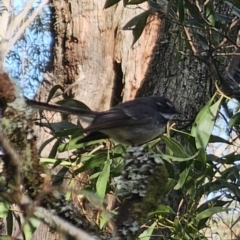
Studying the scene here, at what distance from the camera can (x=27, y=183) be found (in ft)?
5.16

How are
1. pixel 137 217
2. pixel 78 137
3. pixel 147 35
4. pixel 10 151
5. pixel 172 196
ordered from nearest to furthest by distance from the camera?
pixel 10 151 < pixel 137 217 < pixel 78 137 < pixel 172 196 < pixel 147 35

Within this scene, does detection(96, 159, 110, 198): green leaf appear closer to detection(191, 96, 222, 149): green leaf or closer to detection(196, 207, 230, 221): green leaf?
detection(191, 96, 222, 149): green leaf

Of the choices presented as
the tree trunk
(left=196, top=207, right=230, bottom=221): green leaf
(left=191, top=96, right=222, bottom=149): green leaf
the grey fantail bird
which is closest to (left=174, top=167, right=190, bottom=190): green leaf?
(left=191, top=96, right=222, bottom=149): green leaf

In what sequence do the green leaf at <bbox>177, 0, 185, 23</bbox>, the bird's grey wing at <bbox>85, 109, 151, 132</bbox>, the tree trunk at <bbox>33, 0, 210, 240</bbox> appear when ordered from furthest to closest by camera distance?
the tree trunk at <bbox>33, 0, 210, 240</bbox>, the bird's grey wing at <bbox>85, 109, 151, 132</bbox>, the green leaf at <bbox>177, 0, 185, 23</bbox>

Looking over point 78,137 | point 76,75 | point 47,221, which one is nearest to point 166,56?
Answer: point 76,75

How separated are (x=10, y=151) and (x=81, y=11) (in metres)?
3.13

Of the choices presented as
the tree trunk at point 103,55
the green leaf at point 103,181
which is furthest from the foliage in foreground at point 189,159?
the tree trunk at point 103,55

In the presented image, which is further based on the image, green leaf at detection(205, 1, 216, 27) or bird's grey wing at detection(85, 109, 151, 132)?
bird's grey wing at detection(85, 109, 151, 132)

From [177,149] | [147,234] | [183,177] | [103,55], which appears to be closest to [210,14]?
[177,149]

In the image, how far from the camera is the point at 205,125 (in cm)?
293

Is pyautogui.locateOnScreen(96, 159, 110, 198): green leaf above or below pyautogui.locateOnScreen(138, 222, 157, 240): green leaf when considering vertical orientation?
above

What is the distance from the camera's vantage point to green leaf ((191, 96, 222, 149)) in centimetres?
288

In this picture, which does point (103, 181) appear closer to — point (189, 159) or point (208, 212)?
point (189, 159)

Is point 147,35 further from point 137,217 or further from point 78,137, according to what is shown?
point 137,217
